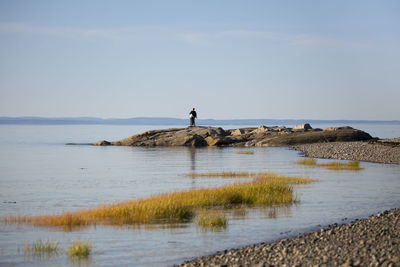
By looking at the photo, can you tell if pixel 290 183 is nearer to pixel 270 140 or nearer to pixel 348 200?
pixel 348 200

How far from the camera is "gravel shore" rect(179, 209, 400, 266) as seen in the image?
14.7 metres

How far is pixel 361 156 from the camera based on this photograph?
5644 centimetres

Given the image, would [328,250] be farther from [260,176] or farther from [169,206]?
[260,176]

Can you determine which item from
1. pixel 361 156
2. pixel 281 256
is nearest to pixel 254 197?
pixel 281 256

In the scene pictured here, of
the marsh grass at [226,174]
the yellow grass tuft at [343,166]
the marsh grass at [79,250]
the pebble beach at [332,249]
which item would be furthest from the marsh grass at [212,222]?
the yellow grass tuft at [343,166]

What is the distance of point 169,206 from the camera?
24328mm

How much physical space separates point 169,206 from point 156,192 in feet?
28.0

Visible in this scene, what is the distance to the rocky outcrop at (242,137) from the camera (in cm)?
7906

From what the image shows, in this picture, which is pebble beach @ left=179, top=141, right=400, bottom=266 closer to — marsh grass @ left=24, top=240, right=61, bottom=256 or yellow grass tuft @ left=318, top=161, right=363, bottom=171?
marsh grass @ left=24, top=240, right=61, bottom=256

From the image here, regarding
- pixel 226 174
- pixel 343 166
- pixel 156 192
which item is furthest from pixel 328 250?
pixel 343 166

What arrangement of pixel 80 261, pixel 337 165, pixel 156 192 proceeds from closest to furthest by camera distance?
pixel 80 261, pixel 156 192, pixel 337 165

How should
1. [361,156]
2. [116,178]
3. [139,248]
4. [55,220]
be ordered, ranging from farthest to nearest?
[361,156] → [116,178] → [55,220] → [139,248]

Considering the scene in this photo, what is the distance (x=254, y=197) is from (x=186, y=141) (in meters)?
54.7

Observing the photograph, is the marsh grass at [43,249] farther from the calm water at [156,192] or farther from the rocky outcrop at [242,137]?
the rocky outcrop at [242,137]
